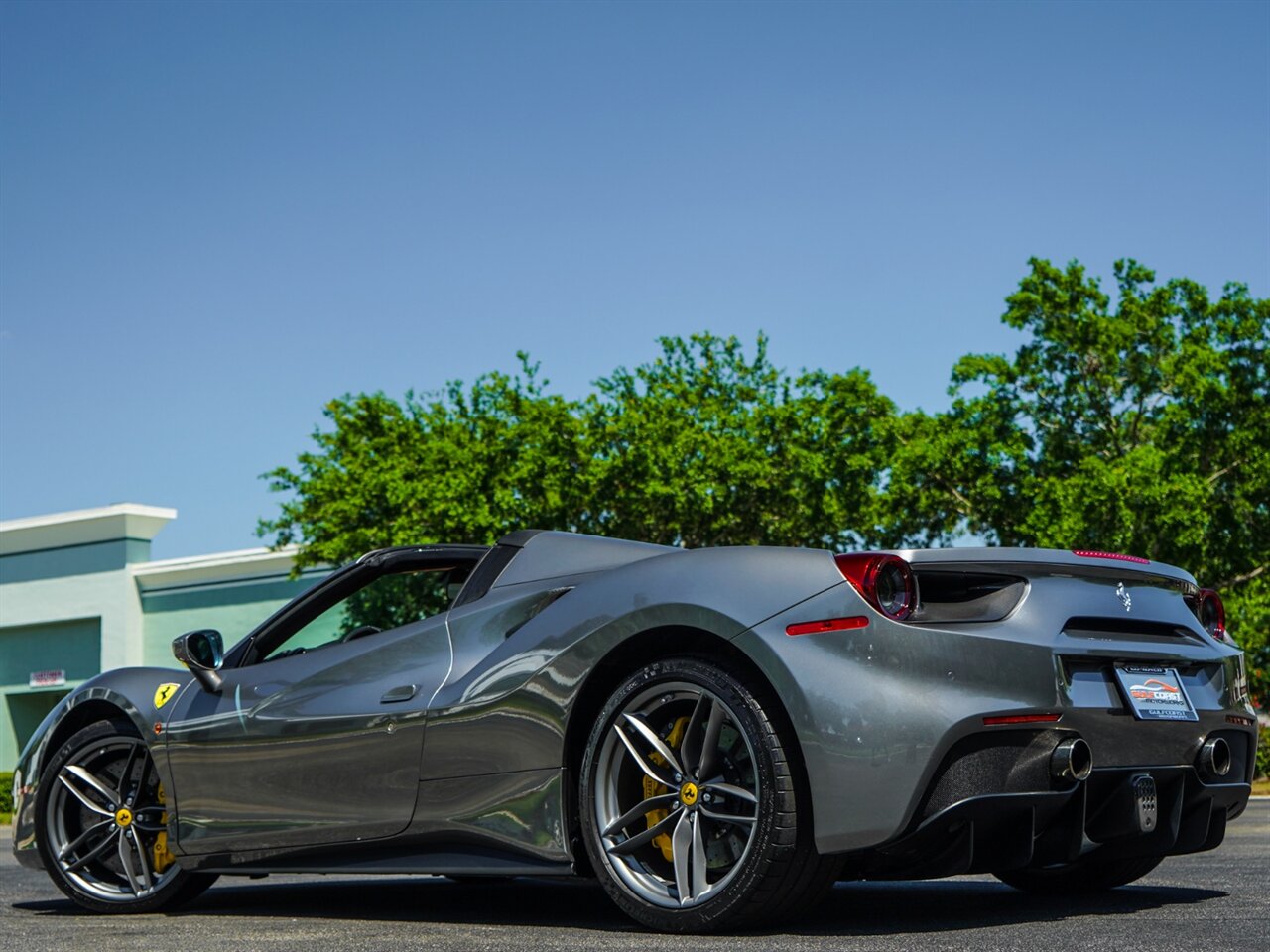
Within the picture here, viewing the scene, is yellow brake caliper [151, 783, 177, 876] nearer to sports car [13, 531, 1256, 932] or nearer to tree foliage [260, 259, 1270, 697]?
sports car [13, 531, 1256, 932]

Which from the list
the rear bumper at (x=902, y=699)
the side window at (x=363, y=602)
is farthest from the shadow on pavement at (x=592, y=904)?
the side window at (x=363, y=602)

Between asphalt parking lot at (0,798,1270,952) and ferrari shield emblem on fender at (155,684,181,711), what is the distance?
2.61 feet

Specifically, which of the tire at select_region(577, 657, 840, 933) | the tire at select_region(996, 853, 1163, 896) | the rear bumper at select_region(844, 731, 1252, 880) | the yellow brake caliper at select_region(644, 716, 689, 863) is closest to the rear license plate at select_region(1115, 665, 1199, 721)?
the rear bumper at select_region(844, 731, 1252, 880)

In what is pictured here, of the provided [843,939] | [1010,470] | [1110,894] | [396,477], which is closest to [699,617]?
[843,939]

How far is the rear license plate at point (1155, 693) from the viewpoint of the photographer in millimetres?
4422


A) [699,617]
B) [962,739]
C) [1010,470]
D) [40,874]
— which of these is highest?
[1010,470]

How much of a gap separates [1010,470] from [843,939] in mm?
29380

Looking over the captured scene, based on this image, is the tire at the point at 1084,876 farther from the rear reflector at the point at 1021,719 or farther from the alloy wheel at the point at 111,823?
the alloy wheel at the point at 111,823

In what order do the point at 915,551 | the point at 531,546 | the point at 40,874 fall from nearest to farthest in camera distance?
the point at 915,551
the point at 531,546
the point at 40,874

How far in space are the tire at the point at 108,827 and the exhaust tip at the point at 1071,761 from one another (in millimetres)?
3373

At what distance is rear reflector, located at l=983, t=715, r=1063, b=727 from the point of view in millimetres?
4117

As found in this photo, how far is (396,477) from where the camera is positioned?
30.2 m

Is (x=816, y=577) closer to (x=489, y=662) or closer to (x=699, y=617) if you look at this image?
(x=699, y=617)

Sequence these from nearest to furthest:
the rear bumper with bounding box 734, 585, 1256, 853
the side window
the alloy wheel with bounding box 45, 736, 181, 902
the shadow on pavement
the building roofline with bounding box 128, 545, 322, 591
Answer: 1. the rear bumper with bounding box 734, 585, 1256, 853
2. the shadow on pavement
3. the side window
4. the alloy wheel with bounding box 45, 736, 181, 902
5. the building roofline with bounding box 128, 545, 322, 591
